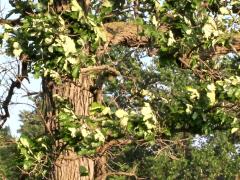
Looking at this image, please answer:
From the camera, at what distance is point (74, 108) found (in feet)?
24.9

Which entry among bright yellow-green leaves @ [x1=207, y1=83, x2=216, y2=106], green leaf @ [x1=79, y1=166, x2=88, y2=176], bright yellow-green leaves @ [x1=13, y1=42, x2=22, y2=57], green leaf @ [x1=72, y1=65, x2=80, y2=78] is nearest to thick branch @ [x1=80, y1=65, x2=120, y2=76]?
green leaf @ [x1=72, y1=65, x2=80, y2=78]

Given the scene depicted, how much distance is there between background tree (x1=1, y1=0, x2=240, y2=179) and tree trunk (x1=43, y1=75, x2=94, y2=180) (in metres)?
0.01

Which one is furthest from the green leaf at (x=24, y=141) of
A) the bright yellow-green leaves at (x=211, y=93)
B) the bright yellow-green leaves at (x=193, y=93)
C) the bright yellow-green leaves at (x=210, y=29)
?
the bright yellow-green leaves at (x=210, y=29)

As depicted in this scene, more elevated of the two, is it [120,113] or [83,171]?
[120,113]

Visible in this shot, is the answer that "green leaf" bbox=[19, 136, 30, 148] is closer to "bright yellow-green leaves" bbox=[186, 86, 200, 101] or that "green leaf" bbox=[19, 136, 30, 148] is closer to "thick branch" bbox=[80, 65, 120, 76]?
"thick branch" bbox=[80, 65, 120, 76]

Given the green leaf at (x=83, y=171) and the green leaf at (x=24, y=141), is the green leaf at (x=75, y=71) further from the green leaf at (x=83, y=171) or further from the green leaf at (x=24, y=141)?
the green leaf at (x=83, y=171)

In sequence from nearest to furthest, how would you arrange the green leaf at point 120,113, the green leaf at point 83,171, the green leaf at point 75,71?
1. the green leaf at point 120,113
2. the green leaf at point 75,71
3. the green leaf at point 83,171

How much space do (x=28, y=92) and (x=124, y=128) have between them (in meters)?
1.31

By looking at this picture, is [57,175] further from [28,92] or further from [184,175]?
[184,175]

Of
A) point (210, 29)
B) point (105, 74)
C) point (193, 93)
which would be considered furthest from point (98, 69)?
point (210, 29)

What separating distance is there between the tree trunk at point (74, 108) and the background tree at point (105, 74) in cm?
1

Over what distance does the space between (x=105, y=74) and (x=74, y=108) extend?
2.00 feet

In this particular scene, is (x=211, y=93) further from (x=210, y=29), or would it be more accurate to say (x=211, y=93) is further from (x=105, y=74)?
(x=105, y=74)

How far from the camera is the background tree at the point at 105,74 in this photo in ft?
21.3
